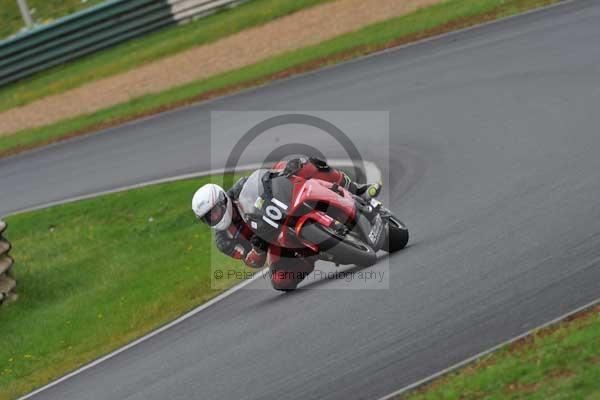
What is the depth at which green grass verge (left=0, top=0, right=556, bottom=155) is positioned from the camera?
1919 cm

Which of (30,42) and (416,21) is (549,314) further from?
(30,42)

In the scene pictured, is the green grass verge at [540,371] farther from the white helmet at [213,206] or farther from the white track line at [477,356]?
the white helmet at [213,206]

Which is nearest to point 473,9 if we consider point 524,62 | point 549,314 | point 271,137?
point 524,62

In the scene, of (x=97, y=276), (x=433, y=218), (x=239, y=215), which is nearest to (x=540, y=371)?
(x=239, y=215)

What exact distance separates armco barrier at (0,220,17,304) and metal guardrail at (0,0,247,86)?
13.4 meters

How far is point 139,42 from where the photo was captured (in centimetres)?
2583

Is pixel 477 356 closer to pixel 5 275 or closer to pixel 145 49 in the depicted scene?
pixel 5 275

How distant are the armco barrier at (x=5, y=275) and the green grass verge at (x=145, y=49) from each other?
1153 centimetres

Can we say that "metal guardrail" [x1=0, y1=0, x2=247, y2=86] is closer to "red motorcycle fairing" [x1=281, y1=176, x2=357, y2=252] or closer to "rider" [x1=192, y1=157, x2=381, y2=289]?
"rider" [x1=192, y1=157, x2=381, y2=289]

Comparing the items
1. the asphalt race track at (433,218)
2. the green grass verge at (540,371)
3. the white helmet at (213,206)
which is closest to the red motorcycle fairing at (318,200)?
the white helmet at (213,206)

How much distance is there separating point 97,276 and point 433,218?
16.6 ft

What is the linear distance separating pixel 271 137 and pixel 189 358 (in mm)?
8064

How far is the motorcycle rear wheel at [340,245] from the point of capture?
9109 mm

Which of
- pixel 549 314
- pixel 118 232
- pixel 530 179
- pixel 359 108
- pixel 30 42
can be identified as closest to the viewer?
pixel 549 314
